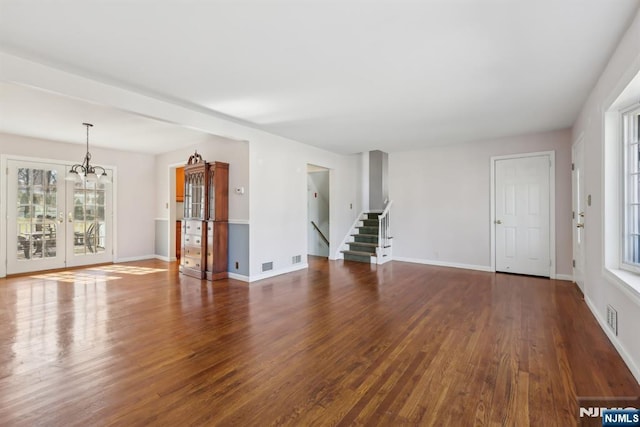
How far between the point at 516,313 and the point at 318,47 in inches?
138

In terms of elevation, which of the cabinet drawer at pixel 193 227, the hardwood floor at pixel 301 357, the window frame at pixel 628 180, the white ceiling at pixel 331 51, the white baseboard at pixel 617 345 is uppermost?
the white ceiling at pixel 331 51

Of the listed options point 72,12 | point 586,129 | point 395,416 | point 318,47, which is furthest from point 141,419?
point 586,129

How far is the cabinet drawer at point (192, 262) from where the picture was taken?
5188mm

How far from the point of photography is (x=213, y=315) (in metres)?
3.36

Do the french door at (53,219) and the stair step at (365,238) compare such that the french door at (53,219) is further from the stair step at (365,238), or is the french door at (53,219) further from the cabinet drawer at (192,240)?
the stair step at (365,238)

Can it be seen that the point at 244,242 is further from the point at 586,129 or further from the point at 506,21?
the point at 586,129

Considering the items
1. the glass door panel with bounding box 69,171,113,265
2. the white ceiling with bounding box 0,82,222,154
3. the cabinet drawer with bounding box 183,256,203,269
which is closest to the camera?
the white ceiling with bounding box 0,82,222,154

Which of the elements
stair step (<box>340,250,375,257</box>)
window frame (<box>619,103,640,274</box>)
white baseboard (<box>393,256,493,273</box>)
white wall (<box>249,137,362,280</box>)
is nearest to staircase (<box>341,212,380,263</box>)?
stair step (<box>340,250,375,257</box>)

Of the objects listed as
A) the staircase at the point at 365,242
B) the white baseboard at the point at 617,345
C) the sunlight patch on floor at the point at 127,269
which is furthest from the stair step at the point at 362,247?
the sunlight patch on floor at the point at 127,269

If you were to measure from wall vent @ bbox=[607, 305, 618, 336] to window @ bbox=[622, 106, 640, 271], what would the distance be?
0.42 meters

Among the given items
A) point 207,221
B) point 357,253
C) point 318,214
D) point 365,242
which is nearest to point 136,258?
point 207,221

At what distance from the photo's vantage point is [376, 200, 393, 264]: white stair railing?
6555mm

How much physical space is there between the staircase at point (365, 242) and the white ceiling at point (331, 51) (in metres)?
3.44

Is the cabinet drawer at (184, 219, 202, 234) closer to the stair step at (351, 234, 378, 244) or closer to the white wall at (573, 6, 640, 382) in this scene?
the stair step at (351, 234, 378, 244)
